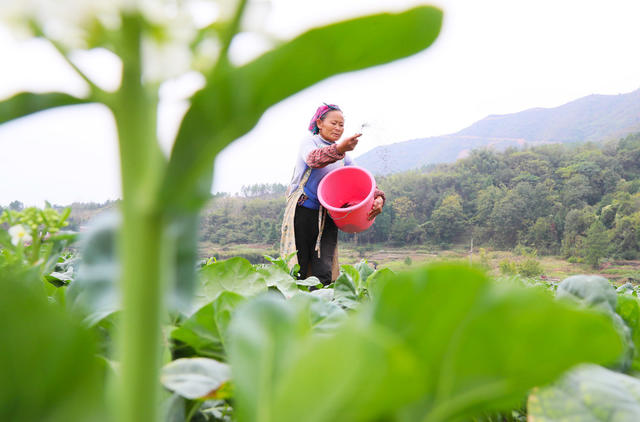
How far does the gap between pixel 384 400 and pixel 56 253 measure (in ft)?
0.80

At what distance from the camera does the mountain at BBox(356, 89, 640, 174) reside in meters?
26.3

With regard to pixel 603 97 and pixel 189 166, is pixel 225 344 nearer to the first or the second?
pixel 189 166

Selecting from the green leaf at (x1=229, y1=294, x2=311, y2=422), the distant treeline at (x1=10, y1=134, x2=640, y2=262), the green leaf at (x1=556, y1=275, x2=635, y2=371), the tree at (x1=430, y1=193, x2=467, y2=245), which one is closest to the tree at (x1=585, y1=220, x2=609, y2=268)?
the distant treeline at (x1=10, y1=134, x2=640, y2=262)

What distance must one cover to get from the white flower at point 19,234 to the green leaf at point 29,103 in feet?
0.36

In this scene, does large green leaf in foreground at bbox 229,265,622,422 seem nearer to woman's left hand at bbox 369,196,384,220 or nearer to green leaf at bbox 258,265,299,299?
green leaf at bbox 258,265,299,299

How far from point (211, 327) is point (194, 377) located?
0.05 metres

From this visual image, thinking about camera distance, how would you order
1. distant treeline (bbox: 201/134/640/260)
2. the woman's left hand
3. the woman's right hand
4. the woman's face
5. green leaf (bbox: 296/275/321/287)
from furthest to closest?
distant treeline (bbox: 201/134/640/260) → the woman's face → the woman's left hand → the woman's right hand → green leaf (bbox: 296/275/321/287)

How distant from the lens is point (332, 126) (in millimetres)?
3441

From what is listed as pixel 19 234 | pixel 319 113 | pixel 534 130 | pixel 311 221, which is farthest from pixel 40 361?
pixel 534 130

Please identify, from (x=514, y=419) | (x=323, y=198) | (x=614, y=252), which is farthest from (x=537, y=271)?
(x=514, y=419)

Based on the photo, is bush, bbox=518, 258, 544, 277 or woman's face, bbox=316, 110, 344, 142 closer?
woman's face, bbox=316, 110, 344, 142

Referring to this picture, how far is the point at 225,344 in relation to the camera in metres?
0.22

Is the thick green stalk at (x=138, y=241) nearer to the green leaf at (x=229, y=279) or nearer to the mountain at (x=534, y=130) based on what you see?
the green leaf at (x=229, y=279)

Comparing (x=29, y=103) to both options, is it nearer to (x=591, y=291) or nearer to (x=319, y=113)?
(x=591, y=291)
